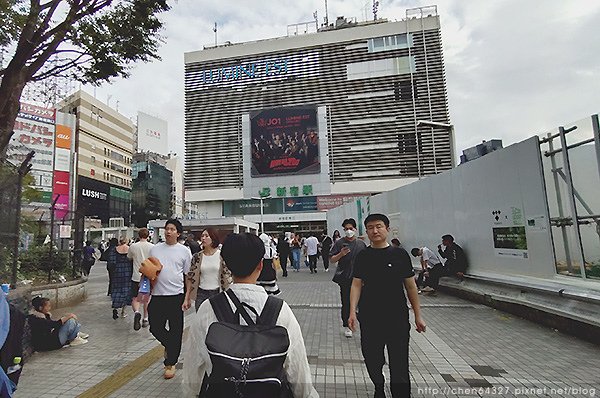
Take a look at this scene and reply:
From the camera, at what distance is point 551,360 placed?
4.15 meters

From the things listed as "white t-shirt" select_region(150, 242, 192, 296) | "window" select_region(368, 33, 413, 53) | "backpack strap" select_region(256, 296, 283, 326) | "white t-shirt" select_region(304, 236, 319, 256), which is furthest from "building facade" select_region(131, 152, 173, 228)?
"backpack strap" select_region(256, 296, 283, 326)

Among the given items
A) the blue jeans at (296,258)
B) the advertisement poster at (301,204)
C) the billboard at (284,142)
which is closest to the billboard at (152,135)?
the billboard at (284,142)

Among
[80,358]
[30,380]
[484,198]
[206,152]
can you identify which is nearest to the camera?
[30,380]

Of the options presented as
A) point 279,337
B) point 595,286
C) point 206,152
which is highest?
point 206,152

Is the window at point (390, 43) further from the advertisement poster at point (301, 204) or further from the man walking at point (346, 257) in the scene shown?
the man walking at point (346, 257)

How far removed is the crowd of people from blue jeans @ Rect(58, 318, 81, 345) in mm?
13

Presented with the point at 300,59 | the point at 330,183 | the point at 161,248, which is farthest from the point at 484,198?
the point at 300,59

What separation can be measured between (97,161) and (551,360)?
6168 centimetres

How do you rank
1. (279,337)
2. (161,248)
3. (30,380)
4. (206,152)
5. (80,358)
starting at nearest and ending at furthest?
(279,337) < (30,380) < (161,248) < (80,358) < (206,152)

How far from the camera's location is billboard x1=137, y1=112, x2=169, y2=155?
69.1 m

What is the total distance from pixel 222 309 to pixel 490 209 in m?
7.01

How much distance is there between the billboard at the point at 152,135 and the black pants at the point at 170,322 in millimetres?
70978

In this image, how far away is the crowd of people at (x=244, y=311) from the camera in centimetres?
142

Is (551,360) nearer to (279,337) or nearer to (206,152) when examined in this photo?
(279,337)
